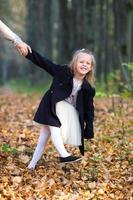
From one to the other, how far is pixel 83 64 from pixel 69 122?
831mm

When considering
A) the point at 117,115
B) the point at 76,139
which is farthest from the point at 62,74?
the point at 117,115

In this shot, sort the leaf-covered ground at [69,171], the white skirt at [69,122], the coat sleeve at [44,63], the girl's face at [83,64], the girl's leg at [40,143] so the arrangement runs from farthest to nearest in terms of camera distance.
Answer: the girl's leg at [40,143], the white skirt at [69,122], the girl's face at [83,64], the coat sleeve at [44,63], the leaf-covered ground at [69,171]

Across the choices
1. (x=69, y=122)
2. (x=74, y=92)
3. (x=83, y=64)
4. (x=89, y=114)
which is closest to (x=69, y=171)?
(x=69, y=122)

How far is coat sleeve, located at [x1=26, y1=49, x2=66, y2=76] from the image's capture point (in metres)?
7.16

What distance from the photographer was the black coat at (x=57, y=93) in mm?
7234

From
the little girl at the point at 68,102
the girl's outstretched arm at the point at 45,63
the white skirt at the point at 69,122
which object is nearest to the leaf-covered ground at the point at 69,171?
the little girl at the point at 68,102

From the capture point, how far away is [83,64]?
7270 mm

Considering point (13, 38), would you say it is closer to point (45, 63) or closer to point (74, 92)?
point (45, 63)

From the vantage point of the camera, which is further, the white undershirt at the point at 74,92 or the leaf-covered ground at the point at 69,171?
the white undershirt at the point at 74,92

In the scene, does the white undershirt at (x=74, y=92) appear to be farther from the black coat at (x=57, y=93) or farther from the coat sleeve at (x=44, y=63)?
the coat sleeve at (x=44, y=63)

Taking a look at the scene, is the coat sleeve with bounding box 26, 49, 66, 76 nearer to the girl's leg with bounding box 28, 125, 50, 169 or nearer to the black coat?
the black coat

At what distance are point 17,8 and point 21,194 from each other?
46.8m

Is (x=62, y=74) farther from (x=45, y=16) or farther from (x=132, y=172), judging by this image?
(x=45, y=16)

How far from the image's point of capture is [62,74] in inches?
289
